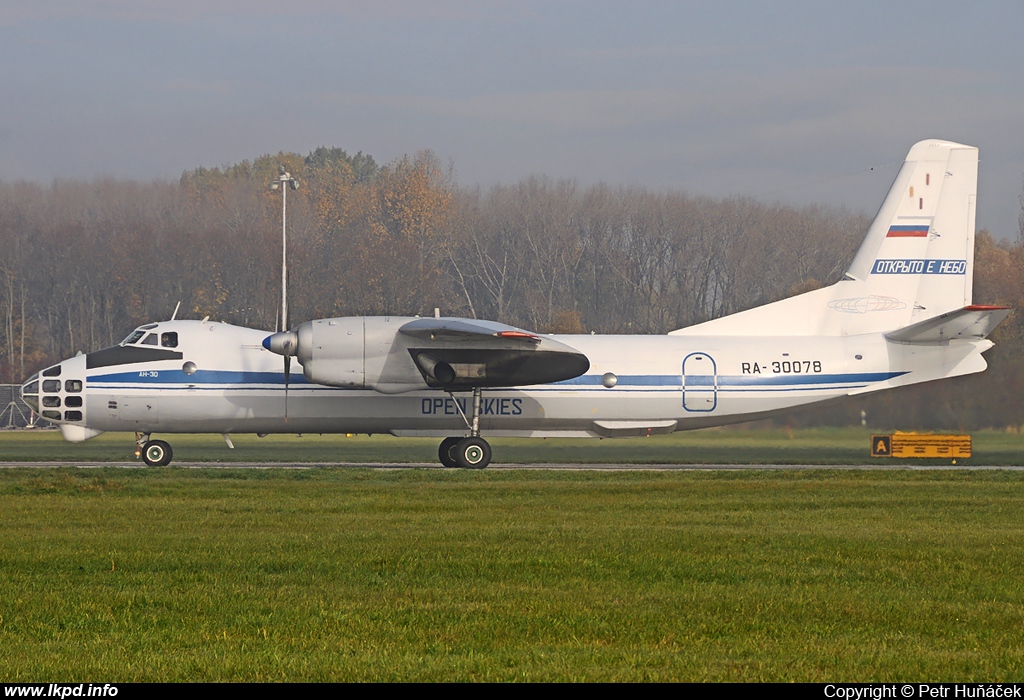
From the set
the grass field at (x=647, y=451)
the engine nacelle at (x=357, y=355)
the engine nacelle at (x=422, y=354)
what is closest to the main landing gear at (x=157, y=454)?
the grass field at (x=647, y=451)

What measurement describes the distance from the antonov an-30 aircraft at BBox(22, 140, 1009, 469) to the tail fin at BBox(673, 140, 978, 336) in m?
0.04

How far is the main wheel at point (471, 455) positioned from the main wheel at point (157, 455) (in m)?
7.22

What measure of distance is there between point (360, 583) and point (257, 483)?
1269 cm

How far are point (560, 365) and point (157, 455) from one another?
10332 millimetres

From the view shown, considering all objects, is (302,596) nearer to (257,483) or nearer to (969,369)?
(257,483)

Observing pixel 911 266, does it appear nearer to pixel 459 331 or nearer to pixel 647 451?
pixel 647 451

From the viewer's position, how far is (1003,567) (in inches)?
477

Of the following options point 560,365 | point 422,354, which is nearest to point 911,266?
point 560,365

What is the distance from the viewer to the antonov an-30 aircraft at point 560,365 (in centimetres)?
2786

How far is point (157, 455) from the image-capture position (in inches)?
1150

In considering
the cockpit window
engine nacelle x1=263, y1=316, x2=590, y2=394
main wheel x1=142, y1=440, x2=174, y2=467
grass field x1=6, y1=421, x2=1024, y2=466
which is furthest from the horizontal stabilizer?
the cockpit window

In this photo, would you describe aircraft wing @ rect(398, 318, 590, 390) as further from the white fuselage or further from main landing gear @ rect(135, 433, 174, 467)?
main landing gear @ rect(135, 433, 174, 467)

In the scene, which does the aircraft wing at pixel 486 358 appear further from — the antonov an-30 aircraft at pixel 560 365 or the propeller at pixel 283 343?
the propeller at pixel 283 343

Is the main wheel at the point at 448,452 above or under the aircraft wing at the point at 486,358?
under
